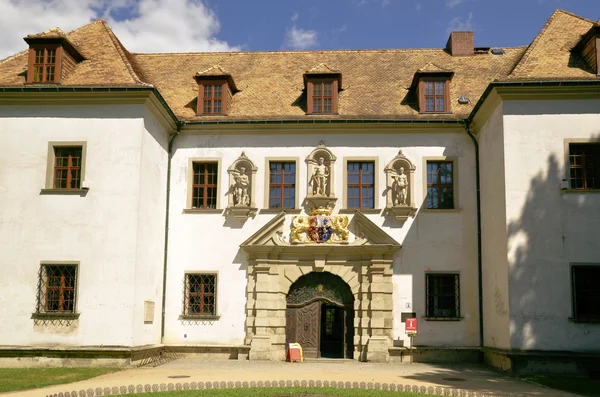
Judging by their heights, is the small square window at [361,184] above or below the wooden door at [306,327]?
above

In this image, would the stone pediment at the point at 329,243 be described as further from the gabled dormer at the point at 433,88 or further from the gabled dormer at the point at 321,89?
the gabled dormer at the point at 433,88

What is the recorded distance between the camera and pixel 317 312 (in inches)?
915

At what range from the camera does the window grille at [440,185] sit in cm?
2352

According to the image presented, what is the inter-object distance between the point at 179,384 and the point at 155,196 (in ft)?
29.3

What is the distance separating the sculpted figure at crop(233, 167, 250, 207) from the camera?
2341 centimetres

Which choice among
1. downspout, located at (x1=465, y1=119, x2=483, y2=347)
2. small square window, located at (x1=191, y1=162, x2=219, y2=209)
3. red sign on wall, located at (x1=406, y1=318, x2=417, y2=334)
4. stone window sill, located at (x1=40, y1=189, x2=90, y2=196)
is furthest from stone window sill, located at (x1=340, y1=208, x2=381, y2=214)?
stone window sill, located at (x1=40, y1=189, x2=90, y2=196)

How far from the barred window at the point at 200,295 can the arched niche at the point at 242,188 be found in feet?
7.71

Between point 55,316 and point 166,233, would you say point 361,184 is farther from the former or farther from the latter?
point 55,316

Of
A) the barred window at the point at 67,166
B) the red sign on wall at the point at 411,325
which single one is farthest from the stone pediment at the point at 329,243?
the barred window at the point at 67,166

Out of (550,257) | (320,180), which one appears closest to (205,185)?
(320,180)

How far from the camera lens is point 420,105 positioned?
2412 centimetres

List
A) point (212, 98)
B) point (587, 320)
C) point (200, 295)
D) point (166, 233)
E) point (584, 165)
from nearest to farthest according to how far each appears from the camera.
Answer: point (587, 320) < point (584, 165) < point (200, 295) < point (166, 233) < point (212, 98)

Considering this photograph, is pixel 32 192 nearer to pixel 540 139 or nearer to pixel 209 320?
pixel 209 320

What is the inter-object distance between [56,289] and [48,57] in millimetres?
7297
